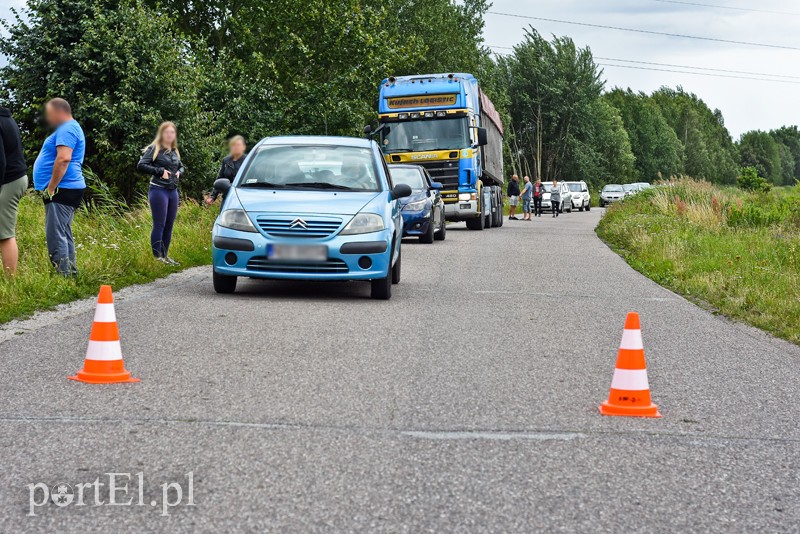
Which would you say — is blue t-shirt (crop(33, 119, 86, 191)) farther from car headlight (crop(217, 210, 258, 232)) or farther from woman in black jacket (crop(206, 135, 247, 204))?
woman in black jacket (crop(206, 135, 247, 204))

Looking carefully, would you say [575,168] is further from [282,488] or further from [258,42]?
[282,488]

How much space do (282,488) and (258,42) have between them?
37.2 metres

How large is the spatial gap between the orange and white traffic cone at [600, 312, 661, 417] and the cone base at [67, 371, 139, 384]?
279 cm

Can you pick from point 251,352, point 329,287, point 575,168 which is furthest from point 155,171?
point 575,168

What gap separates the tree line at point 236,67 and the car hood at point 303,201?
2833 millimetres

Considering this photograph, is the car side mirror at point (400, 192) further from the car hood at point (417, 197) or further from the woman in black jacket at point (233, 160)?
the car hood at point (417, 197)

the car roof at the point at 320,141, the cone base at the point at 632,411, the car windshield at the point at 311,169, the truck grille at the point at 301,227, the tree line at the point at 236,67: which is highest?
the tree line at the point at 236,67

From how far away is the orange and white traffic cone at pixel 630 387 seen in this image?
18.2 feet

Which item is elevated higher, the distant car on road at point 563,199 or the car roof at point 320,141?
the car roof at point 320,141

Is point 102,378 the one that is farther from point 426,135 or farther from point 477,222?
point 477,222

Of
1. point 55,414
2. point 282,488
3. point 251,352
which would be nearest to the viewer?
point 282,488

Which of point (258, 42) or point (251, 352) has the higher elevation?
point (258, 42)

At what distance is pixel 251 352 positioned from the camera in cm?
723

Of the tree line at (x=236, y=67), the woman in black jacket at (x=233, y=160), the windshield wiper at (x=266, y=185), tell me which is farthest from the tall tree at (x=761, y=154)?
the windshield wiper at (x=266, y=185)
